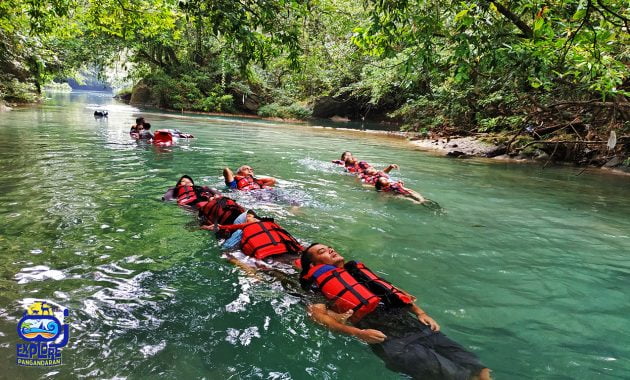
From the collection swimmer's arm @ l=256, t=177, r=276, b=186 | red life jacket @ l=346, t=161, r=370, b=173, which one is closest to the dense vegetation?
red life jacket @ l=346, t=161, r=370, b=173

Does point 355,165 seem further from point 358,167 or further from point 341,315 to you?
point 341,315

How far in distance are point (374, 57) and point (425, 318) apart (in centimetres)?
2098

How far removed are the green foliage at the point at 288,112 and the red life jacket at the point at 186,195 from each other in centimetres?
3051

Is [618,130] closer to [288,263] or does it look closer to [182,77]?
[288,263]

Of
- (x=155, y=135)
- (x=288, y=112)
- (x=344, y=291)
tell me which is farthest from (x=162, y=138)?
(x=288, y=112)

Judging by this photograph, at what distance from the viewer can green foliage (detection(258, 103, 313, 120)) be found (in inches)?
1459

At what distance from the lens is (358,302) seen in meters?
3.62

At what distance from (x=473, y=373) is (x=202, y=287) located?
2551mm

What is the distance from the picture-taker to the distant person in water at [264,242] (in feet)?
15.9

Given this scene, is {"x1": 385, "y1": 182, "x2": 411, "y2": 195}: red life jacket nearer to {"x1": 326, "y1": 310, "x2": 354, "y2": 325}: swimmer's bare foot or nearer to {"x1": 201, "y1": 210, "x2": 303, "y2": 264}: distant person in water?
{"x1": 201, "y1": 210, "x2": 303, "y2": 264}: distant person in water

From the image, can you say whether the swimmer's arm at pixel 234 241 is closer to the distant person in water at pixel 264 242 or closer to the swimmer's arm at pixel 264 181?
the distant person in water at pixel 264 242

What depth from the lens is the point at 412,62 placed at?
4.91 metres

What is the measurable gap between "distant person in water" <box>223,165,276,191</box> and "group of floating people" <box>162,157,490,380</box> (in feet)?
7.84

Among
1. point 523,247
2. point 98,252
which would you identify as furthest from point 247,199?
point 523,247
